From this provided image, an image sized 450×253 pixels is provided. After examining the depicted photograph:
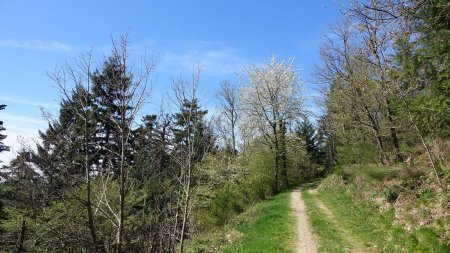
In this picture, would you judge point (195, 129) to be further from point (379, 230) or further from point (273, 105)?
point (273, 105)

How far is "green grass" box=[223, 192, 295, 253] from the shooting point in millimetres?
11113

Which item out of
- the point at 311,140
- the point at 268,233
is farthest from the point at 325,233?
the point at 311,140

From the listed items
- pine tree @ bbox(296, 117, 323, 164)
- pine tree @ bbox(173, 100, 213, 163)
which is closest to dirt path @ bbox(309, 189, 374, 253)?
pine tree @ bbox(173, 100, 213, 163)

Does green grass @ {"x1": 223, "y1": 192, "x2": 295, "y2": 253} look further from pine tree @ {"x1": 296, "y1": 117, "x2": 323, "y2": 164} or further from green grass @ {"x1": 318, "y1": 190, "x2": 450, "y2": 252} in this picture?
pine tree @ {"x1": 296, "y1": 117, "x2": 323, "y2": 164}

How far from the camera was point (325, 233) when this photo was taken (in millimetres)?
12031

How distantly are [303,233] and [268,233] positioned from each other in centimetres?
126

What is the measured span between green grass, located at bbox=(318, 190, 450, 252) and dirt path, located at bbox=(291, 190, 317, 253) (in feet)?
4.48

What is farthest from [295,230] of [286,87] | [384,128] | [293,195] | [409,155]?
[286,87]

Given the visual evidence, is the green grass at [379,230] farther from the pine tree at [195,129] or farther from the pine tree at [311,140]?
the pine tree at [311,140]

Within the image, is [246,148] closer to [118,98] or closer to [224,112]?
[224,112]

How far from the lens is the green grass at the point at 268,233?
1111 cm

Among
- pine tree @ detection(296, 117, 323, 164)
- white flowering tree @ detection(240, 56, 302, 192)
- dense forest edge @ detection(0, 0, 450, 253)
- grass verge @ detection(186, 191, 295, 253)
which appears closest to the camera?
dense forest edge @ detection(0, 0, 450, 253)

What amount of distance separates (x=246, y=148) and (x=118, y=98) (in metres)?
25.1

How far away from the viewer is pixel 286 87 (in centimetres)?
3039
